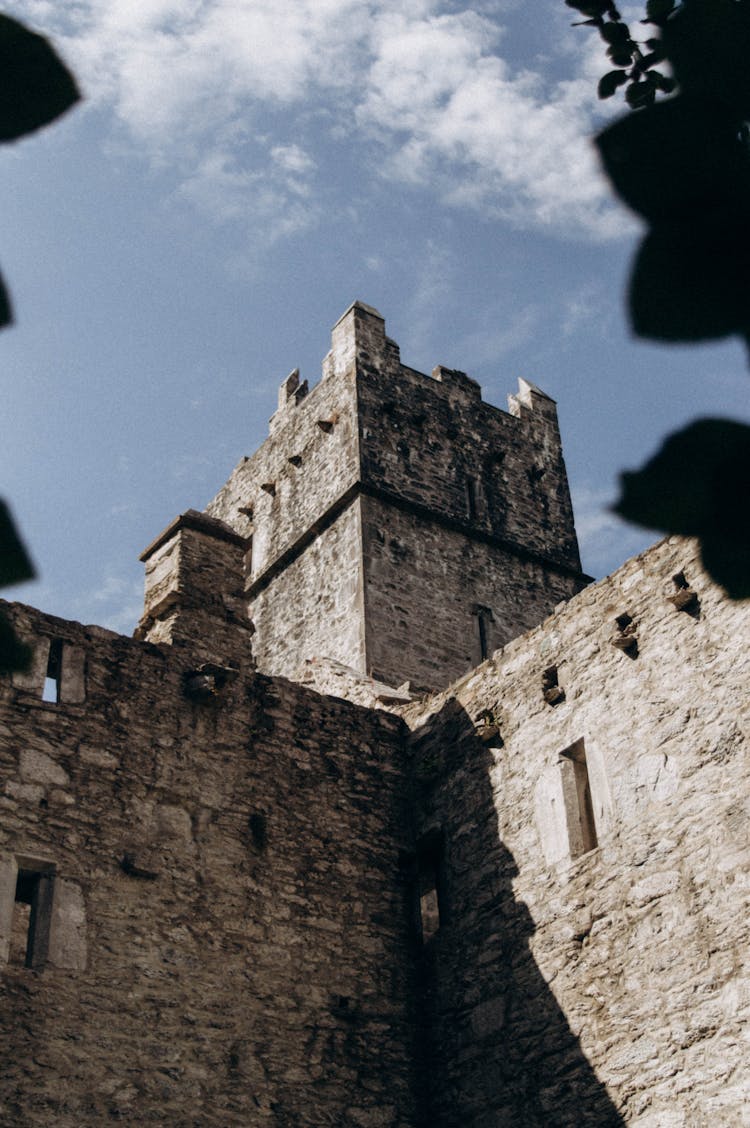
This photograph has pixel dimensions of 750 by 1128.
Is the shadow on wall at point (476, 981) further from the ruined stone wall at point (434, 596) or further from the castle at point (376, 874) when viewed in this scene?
the ruined stone wall at point (434, 596)

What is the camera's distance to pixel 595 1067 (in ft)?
25.0

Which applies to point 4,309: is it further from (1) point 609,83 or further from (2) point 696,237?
(1) point 609,83

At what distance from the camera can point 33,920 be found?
25.8 ft

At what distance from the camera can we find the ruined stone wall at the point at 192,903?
7605 millimetres

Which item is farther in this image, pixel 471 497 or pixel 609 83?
pixel 471 497

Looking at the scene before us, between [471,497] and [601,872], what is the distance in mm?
11919

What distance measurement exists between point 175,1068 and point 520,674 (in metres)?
3.53

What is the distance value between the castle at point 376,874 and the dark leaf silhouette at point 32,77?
6.44 metres

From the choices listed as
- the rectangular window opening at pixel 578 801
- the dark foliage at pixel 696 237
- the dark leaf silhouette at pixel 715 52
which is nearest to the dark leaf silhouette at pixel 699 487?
the dark foliage at pixel 696 237

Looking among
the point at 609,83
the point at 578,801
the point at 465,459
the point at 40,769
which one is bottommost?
the point at 609,83

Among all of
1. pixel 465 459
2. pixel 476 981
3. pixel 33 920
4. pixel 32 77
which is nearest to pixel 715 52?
pixel 32 77

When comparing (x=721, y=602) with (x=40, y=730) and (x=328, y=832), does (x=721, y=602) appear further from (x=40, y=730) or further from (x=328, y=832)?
(x=40, y=730)

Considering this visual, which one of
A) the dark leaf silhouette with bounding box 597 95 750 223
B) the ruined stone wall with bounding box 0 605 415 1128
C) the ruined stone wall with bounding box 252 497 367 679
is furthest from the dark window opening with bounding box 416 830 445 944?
the dark leaf silhouette with bounding box 597 95 750 223

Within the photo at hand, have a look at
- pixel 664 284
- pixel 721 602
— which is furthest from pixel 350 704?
pixel 664 284
